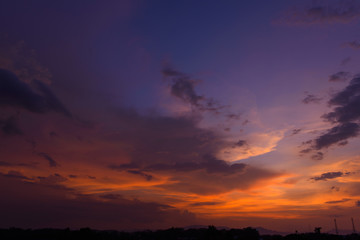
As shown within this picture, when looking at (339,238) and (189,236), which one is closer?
(339,238)

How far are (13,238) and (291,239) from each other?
13648 centimetres

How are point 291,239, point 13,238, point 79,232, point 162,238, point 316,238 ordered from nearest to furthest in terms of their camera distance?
point 79,232 < point 291,239 < point 316,238 < point 13,238 < point 162,238

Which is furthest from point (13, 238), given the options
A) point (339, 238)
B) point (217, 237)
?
point (339, 238)

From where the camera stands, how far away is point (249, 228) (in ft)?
565

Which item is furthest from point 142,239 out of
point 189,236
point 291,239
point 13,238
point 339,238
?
point 339,238

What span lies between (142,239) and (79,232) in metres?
68.4

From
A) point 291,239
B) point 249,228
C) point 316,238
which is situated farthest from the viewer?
point 249,228

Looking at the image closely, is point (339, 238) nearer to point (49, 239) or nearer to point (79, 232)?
point (79, 232)

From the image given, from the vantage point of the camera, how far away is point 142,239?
→ 140 metres

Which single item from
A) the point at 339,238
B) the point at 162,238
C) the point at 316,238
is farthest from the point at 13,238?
the point at 339,238

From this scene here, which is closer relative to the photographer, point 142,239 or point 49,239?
point 49,239

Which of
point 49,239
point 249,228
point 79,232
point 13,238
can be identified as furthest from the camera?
point 249,228

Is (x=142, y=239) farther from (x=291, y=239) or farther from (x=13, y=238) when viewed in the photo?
(x=291, y=239)

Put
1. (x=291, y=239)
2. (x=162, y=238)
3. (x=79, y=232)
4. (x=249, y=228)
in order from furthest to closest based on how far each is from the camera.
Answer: (x=249, y=228)
(x=162, y=238)
(x=291, y=239)
(x=79, y=232)
